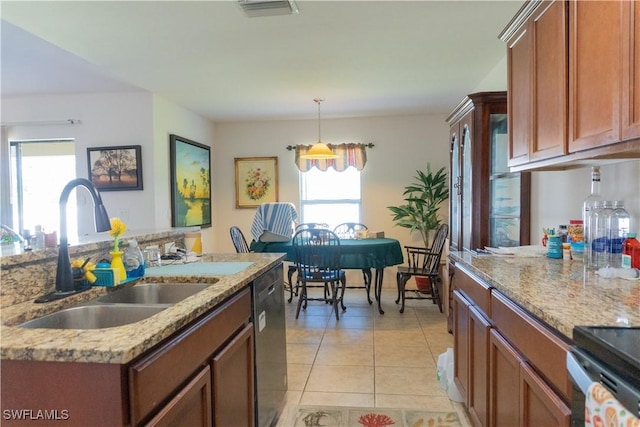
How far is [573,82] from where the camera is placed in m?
1.47

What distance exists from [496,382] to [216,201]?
467 centimetres

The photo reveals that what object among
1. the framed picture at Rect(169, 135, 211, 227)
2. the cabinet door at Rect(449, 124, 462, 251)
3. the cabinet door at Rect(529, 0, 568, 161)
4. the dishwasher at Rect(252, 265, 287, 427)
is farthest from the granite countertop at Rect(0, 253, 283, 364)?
the framed picture at Rect(169, 135, 211, 227)

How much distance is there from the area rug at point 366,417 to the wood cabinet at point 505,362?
0.70 feet

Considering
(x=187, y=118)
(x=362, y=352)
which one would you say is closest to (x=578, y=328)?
(x=362, y=352)

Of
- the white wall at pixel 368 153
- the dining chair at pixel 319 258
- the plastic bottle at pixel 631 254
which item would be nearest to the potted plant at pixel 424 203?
the white wall at pixel 368 153

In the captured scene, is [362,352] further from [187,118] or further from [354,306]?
[187,118]

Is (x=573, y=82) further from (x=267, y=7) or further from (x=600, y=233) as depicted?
(x=267, y=7)

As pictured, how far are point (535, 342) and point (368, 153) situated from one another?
4.21 metres

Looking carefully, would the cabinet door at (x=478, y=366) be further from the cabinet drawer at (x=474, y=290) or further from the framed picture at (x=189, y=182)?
the framed picture at (x=189, y=182)

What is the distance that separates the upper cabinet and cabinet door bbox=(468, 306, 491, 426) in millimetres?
794

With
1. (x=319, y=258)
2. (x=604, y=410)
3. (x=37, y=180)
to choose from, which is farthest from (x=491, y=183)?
(x=37, y=180)

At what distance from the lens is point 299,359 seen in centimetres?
288

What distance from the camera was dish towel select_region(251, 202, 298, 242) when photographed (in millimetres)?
4258

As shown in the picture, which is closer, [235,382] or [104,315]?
[104,315]
